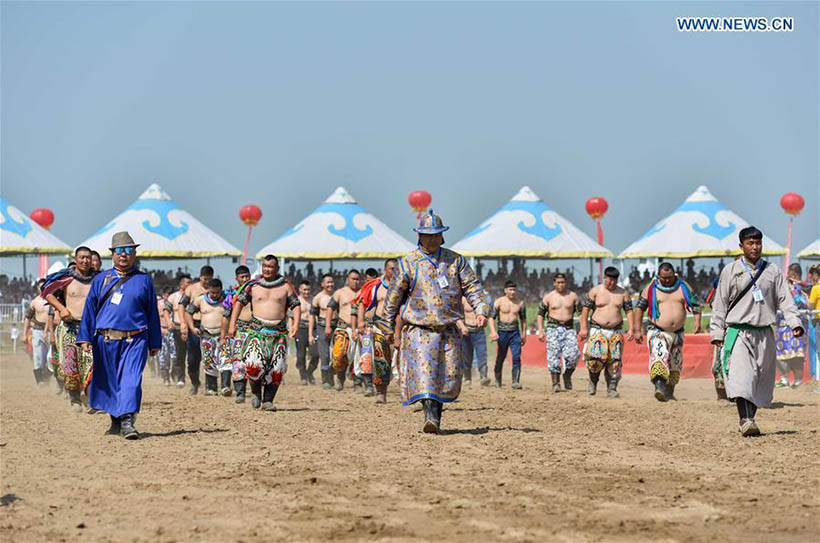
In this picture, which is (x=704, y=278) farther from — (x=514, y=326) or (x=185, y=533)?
(x=185, y=533)

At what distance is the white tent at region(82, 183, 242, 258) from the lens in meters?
43.6

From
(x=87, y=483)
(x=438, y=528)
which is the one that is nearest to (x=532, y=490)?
(x=438, y=528)

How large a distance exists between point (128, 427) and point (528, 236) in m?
30.8

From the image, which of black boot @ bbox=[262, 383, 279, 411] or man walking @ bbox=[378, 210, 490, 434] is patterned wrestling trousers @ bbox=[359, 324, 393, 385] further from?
man walking @ bbox=[378, 210, 490, 434]

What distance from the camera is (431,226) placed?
13.4 metres

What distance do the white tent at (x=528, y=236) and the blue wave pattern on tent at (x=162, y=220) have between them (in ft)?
30.1

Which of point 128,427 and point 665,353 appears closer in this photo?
point 128,427

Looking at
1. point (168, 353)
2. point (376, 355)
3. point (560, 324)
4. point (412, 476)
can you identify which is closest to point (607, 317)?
point (560, 324)

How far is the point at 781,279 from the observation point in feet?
43.8

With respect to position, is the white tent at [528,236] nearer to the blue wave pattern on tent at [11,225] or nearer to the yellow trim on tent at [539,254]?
the yellow trim on tent at [539,254]

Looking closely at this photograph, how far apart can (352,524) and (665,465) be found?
3.63 metres

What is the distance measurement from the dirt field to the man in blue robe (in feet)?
1.32

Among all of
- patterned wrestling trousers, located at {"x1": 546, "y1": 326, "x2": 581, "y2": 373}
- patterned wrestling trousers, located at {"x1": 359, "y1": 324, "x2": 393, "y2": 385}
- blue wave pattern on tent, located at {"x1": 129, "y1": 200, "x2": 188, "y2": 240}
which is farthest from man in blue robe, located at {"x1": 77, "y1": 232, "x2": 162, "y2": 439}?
blue wave pattern on tent, located at {"x1": 129, "y1": 200, "x2": 188, "y2": 240}

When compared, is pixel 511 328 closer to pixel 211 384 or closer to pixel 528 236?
pixel 211 384
